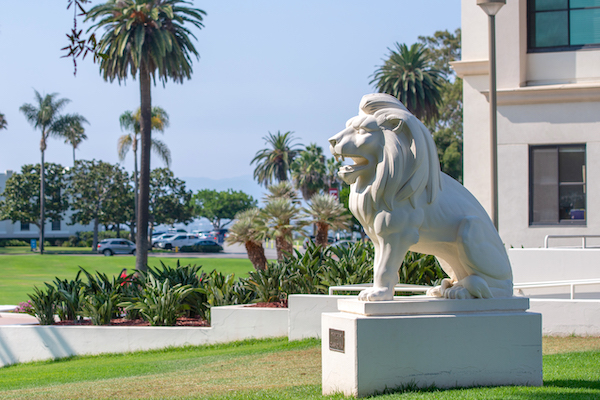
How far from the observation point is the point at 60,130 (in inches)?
2452

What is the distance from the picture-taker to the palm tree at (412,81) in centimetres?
4925

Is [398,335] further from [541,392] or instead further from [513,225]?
[513,225]

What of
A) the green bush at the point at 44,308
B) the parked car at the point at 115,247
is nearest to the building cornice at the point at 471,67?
the green bush at the point at 44,308

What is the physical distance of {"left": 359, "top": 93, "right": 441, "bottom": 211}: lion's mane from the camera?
536 centimetres

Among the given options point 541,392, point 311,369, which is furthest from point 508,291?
point 311,369

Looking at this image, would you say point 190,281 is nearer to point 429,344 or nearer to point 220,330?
point 220,330

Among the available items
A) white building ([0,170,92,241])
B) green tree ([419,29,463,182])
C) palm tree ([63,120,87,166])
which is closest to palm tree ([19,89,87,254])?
palm tree ([63,120,87,166])

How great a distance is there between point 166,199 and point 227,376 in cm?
6385

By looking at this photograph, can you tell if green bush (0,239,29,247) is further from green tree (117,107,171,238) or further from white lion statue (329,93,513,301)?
white lion statue (329,93,513,301)

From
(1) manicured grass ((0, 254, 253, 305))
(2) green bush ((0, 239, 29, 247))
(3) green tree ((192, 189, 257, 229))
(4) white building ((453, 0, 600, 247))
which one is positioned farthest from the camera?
(3) green tree ((192, 189, 257, 229))

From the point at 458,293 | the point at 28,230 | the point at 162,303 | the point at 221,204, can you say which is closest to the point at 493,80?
the point at 162,303

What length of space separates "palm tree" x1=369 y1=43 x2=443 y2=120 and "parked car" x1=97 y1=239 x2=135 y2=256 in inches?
1078

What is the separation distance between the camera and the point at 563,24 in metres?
17.1

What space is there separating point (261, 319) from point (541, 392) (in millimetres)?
6228
